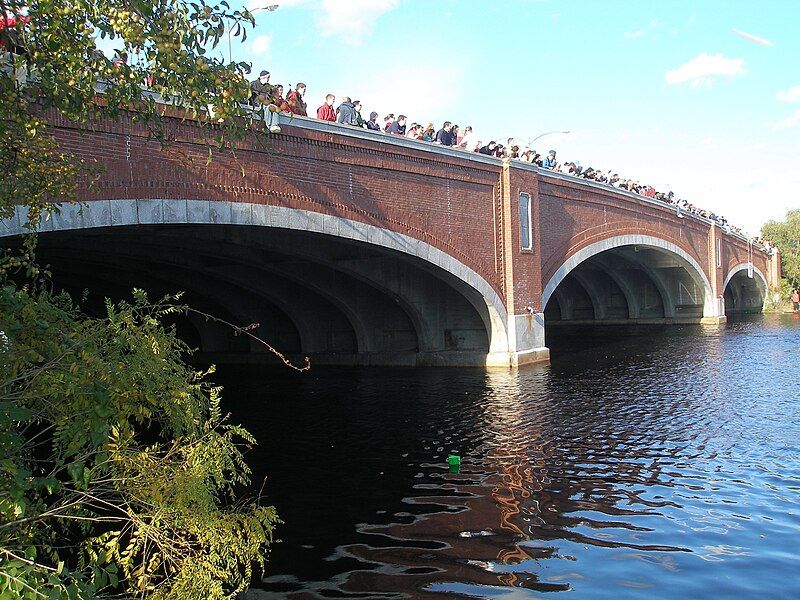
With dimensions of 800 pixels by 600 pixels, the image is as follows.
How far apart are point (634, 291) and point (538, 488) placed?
131 feet

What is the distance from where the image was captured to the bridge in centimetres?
1316

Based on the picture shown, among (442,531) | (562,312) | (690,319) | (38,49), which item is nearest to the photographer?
(38,49)

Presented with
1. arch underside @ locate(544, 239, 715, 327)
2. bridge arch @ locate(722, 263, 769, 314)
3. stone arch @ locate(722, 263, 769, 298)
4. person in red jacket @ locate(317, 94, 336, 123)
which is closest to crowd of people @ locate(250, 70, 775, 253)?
person in red jacket @ locate(317, 94, 336, 123)

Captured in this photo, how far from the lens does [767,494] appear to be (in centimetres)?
877

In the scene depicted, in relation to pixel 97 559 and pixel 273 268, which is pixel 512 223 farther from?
pixel 97 559

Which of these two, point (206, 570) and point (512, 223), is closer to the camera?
point (206, 570)

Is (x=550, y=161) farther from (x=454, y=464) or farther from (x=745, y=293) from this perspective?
(x=745, y=293)

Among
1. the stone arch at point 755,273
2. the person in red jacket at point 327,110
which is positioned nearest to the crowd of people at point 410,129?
the person in red jacket at point 327,110

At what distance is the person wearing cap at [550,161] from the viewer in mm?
28094

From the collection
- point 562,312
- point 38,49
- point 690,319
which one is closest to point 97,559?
point 38,49

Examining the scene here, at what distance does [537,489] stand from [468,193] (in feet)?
45.1

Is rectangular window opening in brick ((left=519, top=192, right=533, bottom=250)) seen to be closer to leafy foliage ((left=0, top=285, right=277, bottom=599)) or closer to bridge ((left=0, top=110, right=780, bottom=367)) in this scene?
bridge ((left=0, top=110, right=780, bottom=367))

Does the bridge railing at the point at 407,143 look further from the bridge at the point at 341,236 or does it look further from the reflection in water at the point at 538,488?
the reflection in water at the point at 538,488

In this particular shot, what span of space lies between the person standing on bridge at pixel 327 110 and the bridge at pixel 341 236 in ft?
3.66
